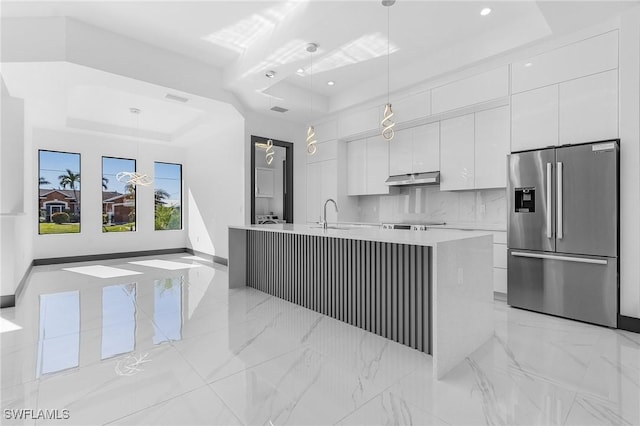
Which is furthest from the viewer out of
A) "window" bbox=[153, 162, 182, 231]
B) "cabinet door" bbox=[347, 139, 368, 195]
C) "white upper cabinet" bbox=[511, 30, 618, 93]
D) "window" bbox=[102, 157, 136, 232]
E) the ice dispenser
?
"window" bbox=[153, 162, 182, 231]

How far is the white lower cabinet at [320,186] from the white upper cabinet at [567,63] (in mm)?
3252

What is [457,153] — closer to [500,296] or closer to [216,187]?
[500,296]

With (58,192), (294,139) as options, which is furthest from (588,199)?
(58,192)

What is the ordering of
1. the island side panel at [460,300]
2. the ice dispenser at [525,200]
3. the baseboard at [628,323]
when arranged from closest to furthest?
the island side panel at [460,300], the baseboard at [628,323], the ice dispenser at [525,200]

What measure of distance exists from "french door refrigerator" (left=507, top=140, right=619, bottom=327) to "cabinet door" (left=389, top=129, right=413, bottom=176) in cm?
170

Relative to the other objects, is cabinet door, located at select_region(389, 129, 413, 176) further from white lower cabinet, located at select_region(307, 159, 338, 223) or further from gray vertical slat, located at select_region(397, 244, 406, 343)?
gray vertical slat, located at select_region(397, 244, 406, 343)

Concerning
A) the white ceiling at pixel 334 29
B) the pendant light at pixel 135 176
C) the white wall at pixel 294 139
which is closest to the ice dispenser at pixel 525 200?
the white ceiling at pixel 334 29

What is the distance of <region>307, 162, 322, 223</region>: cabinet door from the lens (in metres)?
6.52

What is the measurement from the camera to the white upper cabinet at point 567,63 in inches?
124

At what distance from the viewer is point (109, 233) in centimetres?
762

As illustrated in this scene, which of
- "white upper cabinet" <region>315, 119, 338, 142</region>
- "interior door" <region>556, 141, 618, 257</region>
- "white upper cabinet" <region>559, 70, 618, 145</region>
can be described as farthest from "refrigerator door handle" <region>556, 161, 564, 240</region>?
"white upper cabinet" <region>315, 119, 338, 142</region>

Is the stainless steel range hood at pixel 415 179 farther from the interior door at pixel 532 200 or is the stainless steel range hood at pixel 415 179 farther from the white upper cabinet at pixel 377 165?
the interior door at pixel 532 200

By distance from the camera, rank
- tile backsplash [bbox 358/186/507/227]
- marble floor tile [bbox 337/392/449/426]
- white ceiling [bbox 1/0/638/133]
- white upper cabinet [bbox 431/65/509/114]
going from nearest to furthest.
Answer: marble floor tile [bbox 337/392/449/426]
white ceiling [bbox 1/0/638/133]
white upper cabinet [bbox 431/65/509/114]
tile backsplash [bbox 358/186/507/227]

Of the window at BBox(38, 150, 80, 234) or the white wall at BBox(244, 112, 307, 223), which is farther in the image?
the window at BBox(38, 150, 80, 234)
